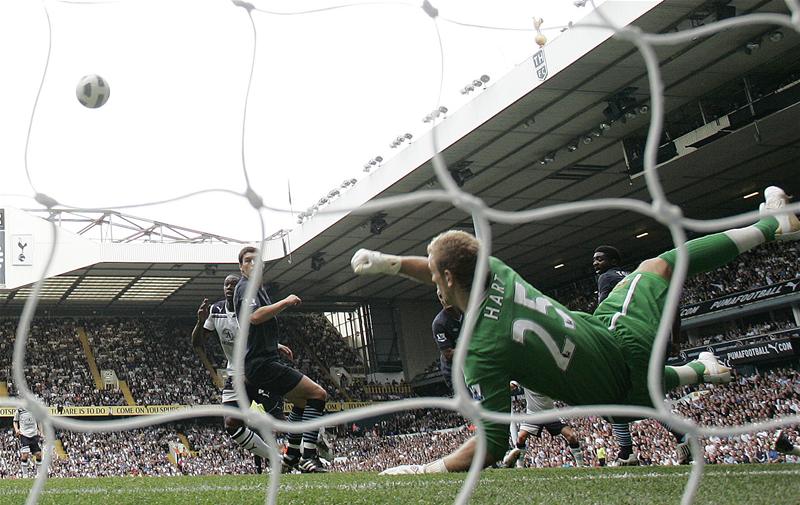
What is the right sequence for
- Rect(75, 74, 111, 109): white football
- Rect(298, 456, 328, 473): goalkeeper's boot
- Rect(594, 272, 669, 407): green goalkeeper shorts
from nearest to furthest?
Rect(594, 272, 669, 407): green goalkeeper shorts
Rect(75, 74, 111, 109): white football
Rect(298, 456, 328, 473): goalkeeper's boot

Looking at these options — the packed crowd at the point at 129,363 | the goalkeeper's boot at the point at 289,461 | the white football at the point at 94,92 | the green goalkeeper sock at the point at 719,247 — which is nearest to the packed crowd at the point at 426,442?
the packed crowd at the point at 129,363

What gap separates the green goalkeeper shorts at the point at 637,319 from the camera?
3.70 m

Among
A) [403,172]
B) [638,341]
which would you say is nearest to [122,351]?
[403,172]

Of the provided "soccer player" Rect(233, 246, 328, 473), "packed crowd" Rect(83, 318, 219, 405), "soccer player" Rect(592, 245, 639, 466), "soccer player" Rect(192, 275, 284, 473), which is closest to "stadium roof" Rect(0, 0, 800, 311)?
"packed crowd" Rect(83, 318, 219, 405)

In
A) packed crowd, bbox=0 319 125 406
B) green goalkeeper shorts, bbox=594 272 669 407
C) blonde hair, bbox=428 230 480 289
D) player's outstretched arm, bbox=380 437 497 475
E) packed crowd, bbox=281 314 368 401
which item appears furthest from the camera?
packed crowd, bbox=281 314 368 401

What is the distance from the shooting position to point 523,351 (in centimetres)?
332

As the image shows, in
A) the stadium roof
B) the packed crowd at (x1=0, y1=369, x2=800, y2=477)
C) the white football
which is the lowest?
the packed crowd at (x1=0, y1=369, x2=800, y2=477)

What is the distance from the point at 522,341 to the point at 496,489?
5.64 feet

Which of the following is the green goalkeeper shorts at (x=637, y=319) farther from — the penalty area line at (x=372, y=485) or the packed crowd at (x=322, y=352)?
the packed crowd at (x=322, y=352)

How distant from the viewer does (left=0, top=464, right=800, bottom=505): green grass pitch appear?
404 centimetres

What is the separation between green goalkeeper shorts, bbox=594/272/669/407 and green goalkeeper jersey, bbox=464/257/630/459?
237 mm

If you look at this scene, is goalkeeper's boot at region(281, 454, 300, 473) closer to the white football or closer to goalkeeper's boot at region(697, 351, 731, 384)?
the white football

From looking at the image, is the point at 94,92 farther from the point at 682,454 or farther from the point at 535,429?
the point at 682,454

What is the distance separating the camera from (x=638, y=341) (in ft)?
12.2
